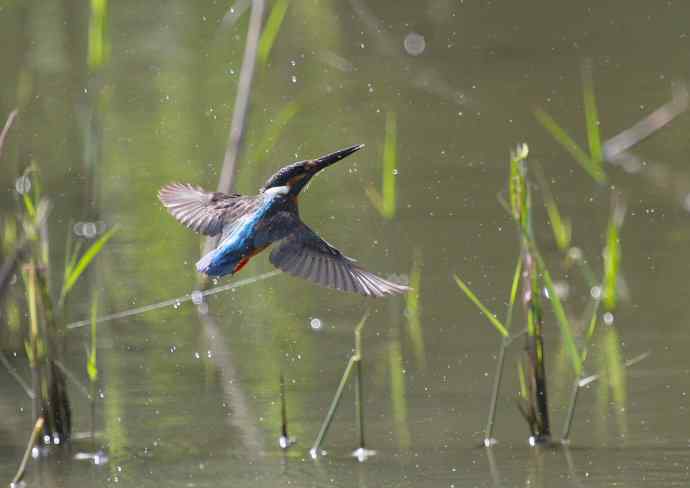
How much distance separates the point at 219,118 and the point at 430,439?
13.7ft

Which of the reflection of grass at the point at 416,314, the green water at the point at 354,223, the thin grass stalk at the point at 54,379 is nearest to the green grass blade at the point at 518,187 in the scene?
the green water at the point at 354,223

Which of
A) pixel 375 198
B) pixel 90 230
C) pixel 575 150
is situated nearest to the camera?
pixel 575 150

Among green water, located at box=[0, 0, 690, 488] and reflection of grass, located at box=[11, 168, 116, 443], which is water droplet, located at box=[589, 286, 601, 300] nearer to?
green water, located at box=[0, 0, 690, 488]

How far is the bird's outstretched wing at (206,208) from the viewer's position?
4.71m

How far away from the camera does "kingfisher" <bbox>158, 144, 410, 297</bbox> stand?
4164 millimetres

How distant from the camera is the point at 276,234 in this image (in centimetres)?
439

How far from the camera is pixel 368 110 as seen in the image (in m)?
8.79

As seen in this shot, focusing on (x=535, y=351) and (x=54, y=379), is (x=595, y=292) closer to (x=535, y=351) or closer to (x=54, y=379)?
(x=535, y=351)

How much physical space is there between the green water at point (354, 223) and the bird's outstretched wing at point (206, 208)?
1.13 feet

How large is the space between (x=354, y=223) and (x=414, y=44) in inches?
121

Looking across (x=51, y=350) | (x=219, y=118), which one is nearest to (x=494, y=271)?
(x=51, y=350)

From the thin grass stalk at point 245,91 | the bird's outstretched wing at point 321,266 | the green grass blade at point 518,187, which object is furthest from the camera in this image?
the thin grass stalk at point 245,91

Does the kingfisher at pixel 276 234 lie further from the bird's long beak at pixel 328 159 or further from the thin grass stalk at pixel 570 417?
the thin grass stalk at pixel 570 417

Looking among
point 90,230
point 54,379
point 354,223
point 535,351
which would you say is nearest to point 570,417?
point 535,351
